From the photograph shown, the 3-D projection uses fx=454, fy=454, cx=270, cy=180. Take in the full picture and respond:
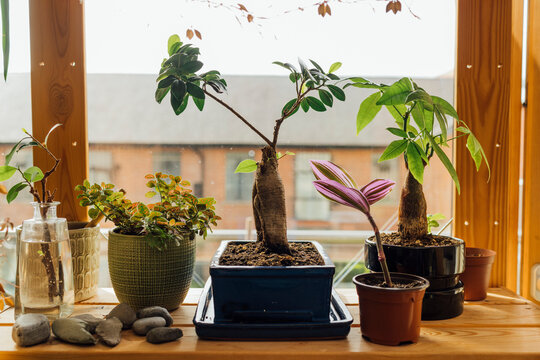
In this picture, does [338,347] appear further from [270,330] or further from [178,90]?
[178,90]

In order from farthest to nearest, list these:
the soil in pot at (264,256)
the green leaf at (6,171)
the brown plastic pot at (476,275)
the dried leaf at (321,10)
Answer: the dried leaf at (321,10) < the brown plastic pot at (476,275) < the green leaf at (6,171) < the soil in pot at (264,256)

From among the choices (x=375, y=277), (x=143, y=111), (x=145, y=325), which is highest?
(x=143, y=111)

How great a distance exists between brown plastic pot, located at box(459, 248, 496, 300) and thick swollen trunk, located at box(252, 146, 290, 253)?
533mm

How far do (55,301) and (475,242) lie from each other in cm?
125

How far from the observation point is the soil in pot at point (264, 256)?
42.4 inches

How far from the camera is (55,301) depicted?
1160 mm

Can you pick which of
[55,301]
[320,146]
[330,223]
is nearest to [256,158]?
[320,146]

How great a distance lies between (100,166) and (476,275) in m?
1.25

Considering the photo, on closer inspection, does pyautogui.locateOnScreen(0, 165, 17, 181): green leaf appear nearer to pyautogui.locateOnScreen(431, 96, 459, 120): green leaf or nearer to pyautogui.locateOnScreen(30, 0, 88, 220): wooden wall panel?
pyautogui.locateOnScreen(30, 0, 88, 220): wooden wall panel

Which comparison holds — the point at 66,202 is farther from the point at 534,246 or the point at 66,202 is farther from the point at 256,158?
the point at 534,246

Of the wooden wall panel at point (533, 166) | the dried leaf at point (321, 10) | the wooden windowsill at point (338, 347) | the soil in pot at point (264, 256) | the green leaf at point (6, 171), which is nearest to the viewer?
the wooden windowsill at point (338, 347)

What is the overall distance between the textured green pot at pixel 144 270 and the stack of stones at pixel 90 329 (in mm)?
95

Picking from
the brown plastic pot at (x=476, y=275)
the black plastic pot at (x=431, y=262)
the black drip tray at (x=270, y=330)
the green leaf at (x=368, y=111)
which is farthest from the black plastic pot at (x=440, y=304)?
the green leaf at (x=368, y=111)

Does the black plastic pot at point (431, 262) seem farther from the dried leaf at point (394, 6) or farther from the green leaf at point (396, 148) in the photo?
the dried leaf at point (394, 6)
